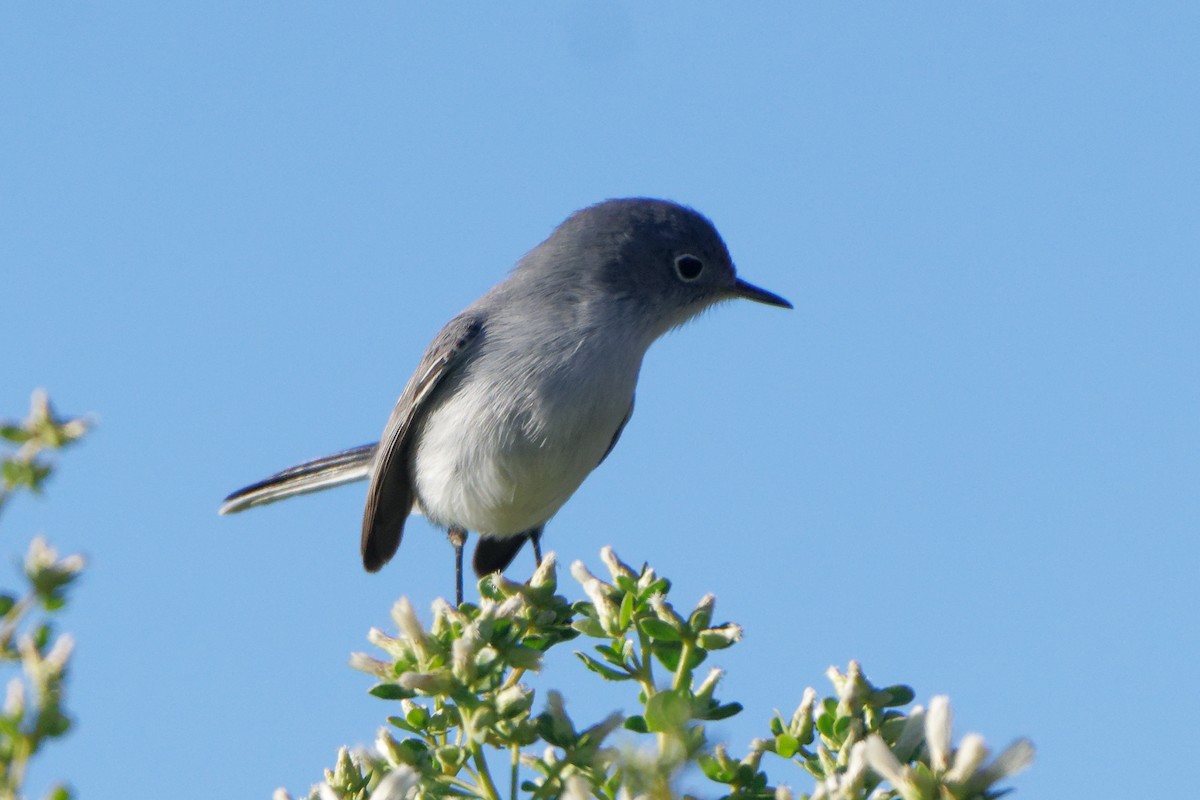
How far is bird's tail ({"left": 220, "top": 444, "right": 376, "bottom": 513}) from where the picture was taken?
6172 mm

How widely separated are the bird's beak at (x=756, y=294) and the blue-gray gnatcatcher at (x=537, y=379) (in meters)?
0.01

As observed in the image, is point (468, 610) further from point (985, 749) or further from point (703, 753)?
point (985, 749)

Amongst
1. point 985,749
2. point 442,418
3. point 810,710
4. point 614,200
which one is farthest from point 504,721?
point 614,200

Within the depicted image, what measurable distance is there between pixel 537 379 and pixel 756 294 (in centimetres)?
170

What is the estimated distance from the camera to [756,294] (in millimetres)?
6215

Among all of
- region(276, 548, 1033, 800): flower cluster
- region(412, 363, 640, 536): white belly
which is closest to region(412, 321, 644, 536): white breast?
region(412, 363, 640, 536): white belly

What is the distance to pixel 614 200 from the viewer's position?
236 inches

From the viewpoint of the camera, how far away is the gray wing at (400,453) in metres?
5.27

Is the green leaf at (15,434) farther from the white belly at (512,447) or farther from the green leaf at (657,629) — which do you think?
the white belly at (512,447)

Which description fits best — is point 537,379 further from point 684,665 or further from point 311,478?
point 684,665

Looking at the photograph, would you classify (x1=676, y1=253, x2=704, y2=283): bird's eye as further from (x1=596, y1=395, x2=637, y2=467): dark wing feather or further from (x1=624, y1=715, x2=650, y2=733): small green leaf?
(x1=624, y1=715, x2=650, y2=733): small green leaf

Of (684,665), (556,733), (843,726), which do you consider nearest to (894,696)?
(843,726)

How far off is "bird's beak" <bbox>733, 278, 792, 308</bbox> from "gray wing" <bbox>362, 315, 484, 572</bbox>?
4.61 ft

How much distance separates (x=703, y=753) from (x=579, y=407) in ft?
11.4
